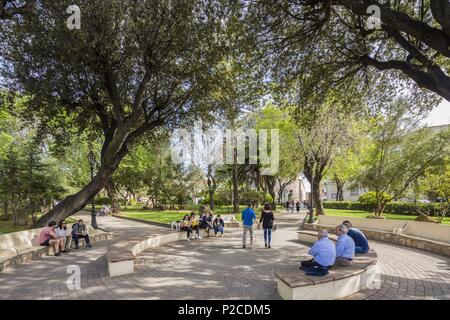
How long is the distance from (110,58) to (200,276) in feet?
29.9

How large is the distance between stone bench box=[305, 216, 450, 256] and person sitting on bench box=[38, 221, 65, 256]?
40.7 feet

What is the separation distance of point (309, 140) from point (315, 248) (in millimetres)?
14599

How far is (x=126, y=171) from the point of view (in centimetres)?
3634

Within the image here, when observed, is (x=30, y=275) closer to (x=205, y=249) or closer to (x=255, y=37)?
(x=205, y=249)

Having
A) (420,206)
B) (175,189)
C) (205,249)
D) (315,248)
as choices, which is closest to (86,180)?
(175,189)

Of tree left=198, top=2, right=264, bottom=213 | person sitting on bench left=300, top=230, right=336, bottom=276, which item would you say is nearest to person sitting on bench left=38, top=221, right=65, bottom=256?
tree left=198, top=2, right=264, bottom=213

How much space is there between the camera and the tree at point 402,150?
1861 centimetres

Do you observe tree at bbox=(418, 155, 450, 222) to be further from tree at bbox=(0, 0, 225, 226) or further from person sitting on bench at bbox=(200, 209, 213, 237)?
tree at bbox=(0, 0, 225, 226)

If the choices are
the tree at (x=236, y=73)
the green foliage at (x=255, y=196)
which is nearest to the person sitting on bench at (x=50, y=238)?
the tree at (x=236, y=73)

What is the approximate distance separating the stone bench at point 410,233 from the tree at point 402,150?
7085mm

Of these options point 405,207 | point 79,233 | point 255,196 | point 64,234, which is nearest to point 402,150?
point 405,207

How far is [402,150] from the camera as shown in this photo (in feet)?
66.5

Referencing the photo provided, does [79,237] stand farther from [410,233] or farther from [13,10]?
[410,233]

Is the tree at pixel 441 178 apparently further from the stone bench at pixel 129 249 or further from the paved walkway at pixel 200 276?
the stone bench at pixel 129 249
